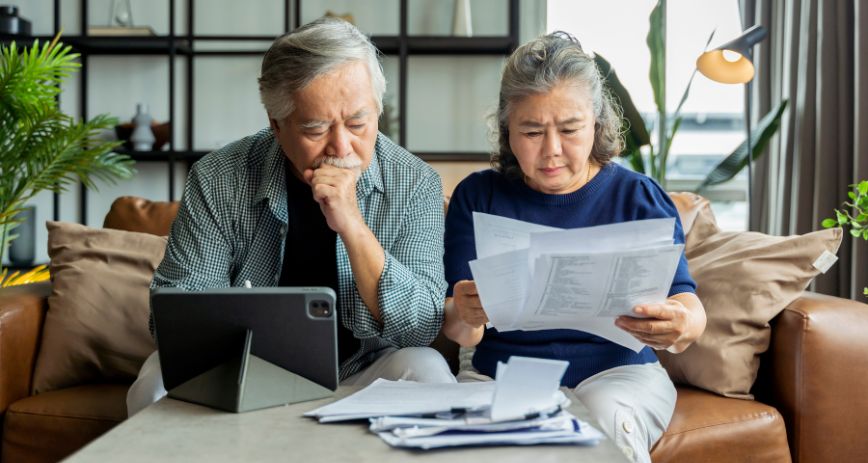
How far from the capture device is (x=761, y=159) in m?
3.59

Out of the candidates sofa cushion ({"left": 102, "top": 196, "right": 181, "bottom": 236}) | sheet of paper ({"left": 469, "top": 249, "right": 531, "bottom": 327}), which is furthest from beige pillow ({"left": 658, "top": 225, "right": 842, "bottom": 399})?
sofa cushion ({"left": 102, "top": 196, "right": 181, "bottom": 236})

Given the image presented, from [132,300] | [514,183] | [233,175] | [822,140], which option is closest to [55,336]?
[132,300]

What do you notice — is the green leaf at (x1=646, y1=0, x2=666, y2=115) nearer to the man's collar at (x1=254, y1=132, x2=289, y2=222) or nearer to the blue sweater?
the blue sweater

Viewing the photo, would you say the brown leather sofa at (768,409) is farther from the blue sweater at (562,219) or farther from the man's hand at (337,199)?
the man's hand at (337,199)

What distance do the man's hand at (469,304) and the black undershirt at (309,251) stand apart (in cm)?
28

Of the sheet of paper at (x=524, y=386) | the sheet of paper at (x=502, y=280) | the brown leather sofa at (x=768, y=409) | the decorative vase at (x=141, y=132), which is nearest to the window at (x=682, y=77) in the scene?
the decorative vase at (x=141, y=132)

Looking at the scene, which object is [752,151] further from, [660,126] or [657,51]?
[657,51]

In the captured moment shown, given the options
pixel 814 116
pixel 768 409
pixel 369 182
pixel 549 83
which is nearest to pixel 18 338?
pixel 369 182

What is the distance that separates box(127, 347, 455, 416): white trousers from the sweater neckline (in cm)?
39

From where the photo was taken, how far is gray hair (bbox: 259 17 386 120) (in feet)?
4.99

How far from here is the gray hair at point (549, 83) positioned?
63.9 inches

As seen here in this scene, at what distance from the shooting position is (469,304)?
4.82 feet

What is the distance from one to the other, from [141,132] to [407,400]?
3.25 metres

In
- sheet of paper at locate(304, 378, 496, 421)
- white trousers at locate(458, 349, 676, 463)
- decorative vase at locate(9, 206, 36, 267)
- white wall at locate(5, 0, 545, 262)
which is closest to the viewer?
sheet of paper at locate(304, 378, 496, 421)
